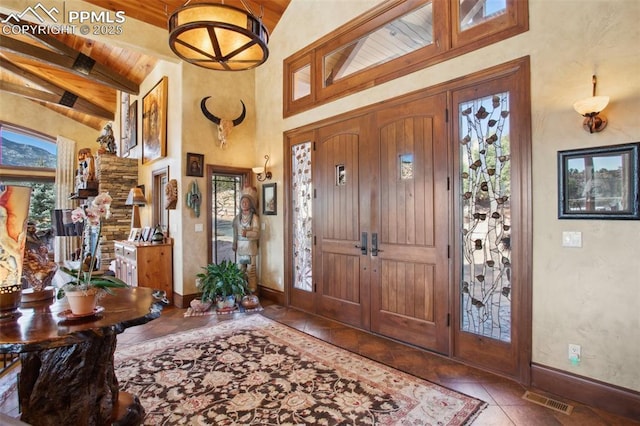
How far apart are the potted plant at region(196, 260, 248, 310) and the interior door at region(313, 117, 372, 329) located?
120cm

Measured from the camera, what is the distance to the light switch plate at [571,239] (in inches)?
92.8

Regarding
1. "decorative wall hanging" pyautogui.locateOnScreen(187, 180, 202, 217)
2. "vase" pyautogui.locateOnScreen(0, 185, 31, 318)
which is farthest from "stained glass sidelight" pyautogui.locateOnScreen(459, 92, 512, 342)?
"decorative wall hanging" pyautogui.locateOnScreen(187, 180, 202, 217)

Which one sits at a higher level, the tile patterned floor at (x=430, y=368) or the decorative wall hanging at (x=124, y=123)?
the decorative wall hanging at (x=124, y=123)

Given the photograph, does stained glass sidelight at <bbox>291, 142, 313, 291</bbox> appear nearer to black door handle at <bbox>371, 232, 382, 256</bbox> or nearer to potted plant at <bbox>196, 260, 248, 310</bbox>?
potted plant at <bbox>196, 260, 248, 310</bbox>

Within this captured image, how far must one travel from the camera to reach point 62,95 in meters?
7.09

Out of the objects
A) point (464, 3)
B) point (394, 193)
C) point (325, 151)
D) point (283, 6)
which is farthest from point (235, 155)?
point (464, 3)

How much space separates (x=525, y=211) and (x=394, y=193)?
4.17ft

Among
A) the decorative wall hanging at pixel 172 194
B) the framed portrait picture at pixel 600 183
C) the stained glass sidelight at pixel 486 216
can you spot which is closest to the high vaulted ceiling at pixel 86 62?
the decorative wall hanging at pixel 172 194

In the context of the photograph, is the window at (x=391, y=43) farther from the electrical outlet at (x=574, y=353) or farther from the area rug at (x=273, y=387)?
the area rug at (x=273, y=387)

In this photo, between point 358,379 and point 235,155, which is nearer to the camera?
point 358,379

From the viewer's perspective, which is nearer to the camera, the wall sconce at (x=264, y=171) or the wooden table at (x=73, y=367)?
the wooden table at (x=73, y=367)

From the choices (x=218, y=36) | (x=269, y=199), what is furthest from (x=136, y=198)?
(x=218, y=36)

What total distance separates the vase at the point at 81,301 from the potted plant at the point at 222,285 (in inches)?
112

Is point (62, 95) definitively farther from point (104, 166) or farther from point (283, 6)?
point (283, 6)
